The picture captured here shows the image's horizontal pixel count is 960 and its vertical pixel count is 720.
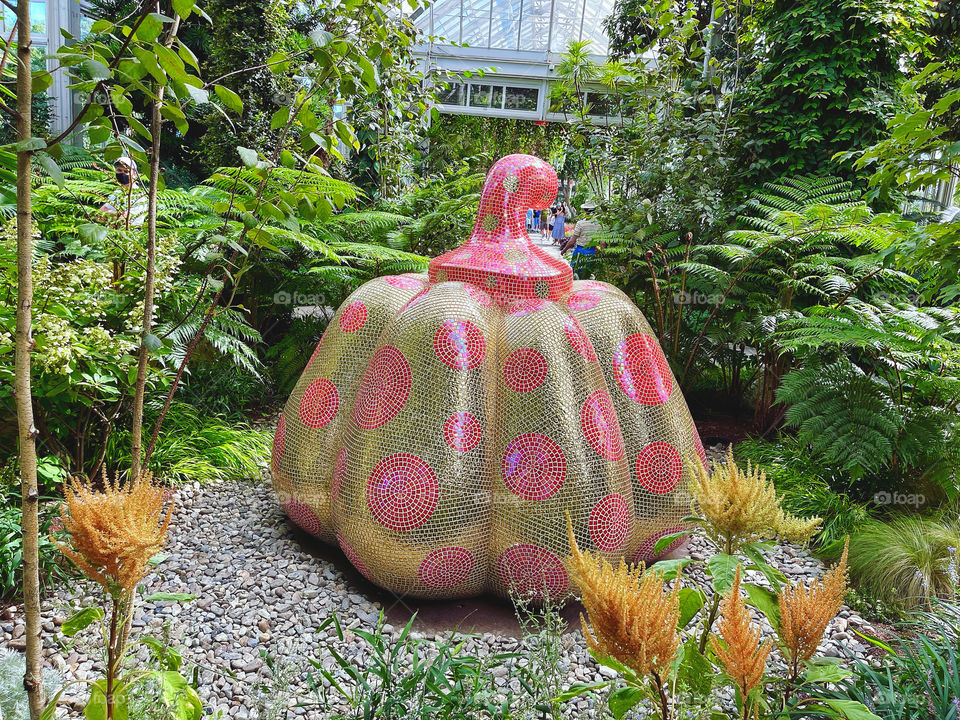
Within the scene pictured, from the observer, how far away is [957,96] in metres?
2.33

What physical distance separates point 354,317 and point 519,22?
16.7m

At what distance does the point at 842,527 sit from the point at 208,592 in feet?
11.1

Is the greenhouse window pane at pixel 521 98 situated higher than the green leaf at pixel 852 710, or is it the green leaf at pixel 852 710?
the greenhouse window pane at pixel 521 98

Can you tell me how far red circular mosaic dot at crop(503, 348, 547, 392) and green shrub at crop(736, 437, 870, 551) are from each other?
136 cm

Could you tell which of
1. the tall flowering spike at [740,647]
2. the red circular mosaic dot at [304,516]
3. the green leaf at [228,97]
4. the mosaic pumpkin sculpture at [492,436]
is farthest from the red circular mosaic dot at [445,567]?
the green leaf at [228,97]

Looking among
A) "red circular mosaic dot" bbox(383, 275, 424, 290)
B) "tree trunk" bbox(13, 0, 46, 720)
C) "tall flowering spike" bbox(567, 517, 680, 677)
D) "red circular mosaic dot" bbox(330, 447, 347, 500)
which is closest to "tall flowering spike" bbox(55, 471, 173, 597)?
"tree trunk" bbox(13, 0, 46, 720)

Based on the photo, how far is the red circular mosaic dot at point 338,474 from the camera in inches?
119

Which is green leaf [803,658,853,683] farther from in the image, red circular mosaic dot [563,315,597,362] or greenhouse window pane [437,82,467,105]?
greenhouse window pane [437,82,467,105]

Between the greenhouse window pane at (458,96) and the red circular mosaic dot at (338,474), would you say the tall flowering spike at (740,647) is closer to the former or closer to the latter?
the red circular mosaic dot at (338,474)

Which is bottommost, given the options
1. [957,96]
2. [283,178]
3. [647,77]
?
[283,178]

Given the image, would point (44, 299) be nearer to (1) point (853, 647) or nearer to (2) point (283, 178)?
(2) point (283, 178)

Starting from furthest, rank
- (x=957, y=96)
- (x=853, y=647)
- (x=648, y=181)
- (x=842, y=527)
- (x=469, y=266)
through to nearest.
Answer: (x=648, y=181) < (x=842, y=527) < (x=469, y=266) < (x=853, y=647) < (x=957, y=96)

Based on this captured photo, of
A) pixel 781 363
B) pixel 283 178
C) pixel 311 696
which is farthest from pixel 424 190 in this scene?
pixel 311 696

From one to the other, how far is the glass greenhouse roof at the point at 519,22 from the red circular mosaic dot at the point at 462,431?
16.3 meters
